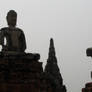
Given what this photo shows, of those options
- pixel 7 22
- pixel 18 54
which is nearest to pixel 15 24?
pixel 7 22

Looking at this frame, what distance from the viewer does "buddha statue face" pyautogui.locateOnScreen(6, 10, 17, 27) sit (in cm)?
1385

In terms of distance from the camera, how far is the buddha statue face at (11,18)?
1385 cm

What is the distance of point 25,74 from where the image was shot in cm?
1141

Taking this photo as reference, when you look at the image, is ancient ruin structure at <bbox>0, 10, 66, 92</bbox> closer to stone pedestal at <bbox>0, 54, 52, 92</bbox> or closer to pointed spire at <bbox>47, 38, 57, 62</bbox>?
stone pedestal at <bbox>0, 54, 52, 92</bbox>

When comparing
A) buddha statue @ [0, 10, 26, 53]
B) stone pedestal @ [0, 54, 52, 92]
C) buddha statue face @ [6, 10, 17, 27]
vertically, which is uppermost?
buddha statue face @ [6, 10, 17, 27]

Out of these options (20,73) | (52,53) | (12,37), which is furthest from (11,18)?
(52,53)

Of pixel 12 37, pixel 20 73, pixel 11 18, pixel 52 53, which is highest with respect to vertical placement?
pixel 11 18

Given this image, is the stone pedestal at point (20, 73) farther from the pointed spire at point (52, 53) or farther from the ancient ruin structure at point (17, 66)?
the pointed spire at point (52, 53)

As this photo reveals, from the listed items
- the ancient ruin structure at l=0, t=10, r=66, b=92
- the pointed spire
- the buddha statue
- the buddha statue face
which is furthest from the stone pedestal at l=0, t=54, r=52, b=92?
the pointed spire

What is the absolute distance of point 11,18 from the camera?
13.9 m

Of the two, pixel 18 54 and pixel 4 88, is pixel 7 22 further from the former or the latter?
pixel 4 88

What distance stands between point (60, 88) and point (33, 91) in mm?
11033

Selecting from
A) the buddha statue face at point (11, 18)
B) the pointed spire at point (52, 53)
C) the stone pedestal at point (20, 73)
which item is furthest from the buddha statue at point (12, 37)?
the pointed spire at point (52, 53)

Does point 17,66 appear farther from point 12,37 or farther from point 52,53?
point 52,53
